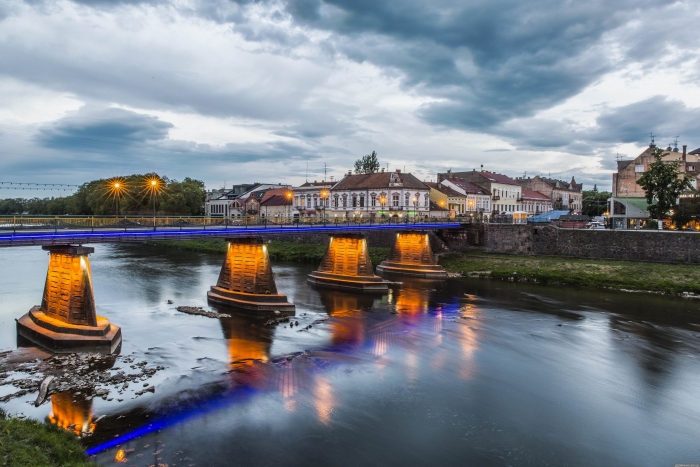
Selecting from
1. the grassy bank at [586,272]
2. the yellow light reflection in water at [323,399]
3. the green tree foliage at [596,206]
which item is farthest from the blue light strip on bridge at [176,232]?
the green tree foliage at [596,206]

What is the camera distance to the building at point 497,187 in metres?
92.5

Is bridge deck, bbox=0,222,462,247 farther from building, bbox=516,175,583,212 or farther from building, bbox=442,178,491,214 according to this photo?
building, bbox=516,175,583,212

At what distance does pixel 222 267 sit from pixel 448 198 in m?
55.1

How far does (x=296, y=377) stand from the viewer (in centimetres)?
2031

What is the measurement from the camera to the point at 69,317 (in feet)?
76.2

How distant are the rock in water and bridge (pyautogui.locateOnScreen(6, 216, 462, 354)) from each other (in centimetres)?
445

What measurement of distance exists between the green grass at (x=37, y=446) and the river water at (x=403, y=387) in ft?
3.20

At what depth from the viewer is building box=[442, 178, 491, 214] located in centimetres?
8556

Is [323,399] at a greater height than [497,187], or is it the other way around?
[497,187]

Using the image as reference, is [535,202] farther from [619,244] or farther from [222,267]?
[222,267]

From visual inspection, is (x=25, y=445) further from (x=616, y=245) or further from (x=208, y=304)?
(x=616, y=245)

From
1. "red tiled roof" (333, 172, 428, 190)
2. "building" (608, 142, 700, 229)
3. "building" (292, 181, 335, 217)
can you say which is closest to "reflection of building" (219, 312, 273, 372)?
"red tiled roof" (333, 172, 428, 190)

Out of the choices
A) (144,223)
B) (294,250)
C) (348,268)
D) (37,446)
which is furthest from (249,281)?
(294,250)

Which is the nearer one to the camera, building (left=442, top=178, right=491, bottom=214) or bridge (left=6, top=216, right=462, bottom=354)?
bridge (left=6, top=216, right=462, bottom=354)
